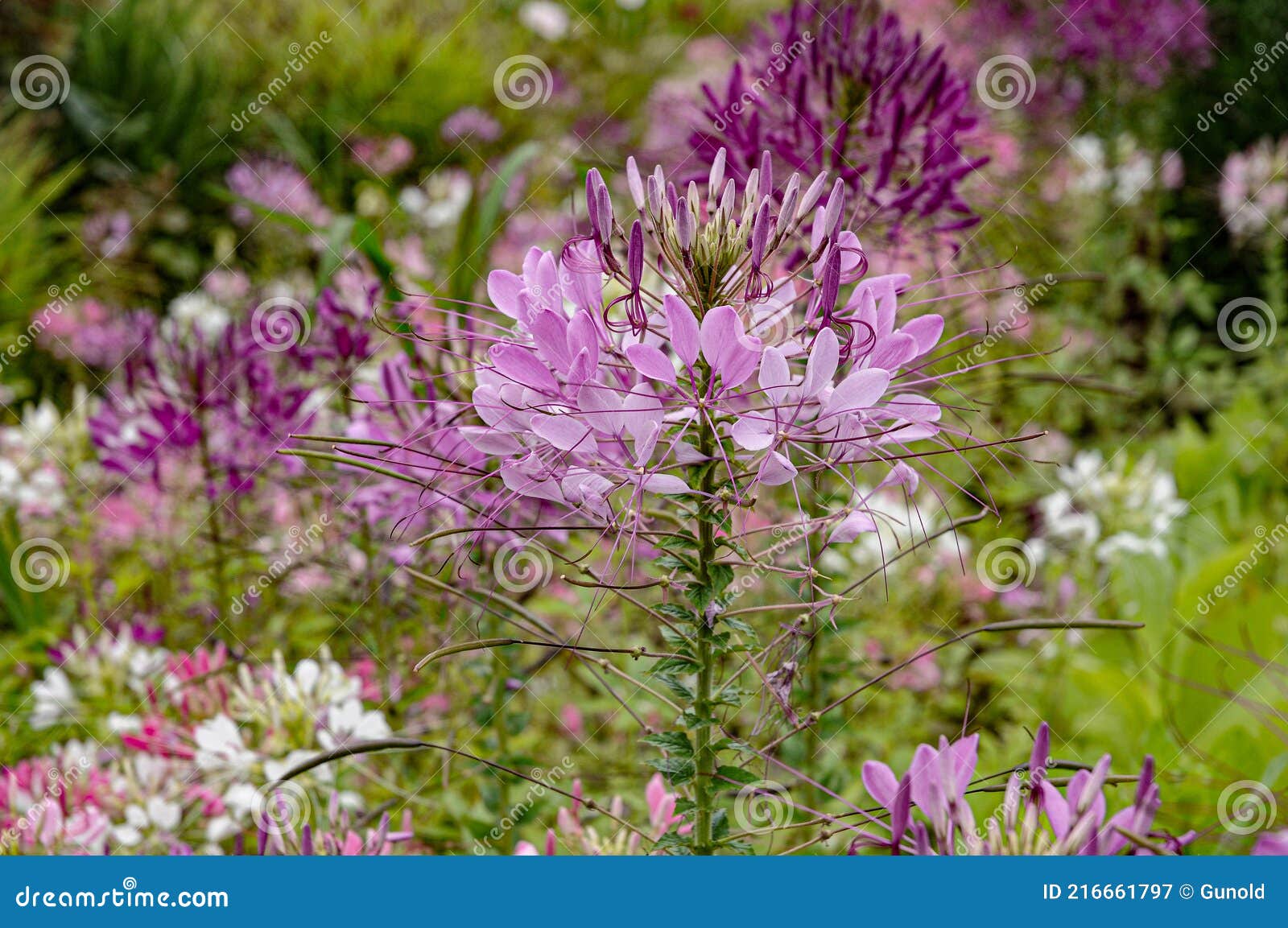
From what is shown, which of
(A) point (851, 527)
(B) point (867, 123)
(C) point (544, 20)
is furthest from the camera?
(C) point (544, 20)

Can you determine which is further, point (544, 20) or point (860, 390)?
point (544, 20)

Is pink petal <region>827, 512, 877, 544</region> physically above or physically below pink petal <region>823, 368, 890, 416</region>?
below

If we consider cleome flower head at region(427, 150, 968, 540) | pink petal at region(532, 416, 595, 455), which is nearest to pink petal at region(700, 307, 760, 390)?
cleome flower head at region(427, 150, 968, 540)

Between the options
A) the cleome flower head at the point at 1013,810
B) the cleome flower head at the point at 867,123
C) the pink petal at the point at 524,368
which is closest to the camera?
the cleome flower head at the point at 1013,810

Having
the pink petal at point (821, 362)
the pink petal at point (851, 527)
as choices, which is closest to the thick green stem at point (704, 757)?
the pink petal at point (851, 527)

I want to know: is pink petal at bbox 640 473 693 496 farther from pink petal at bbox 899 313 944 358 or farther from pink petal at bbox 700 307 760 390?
pink petal at bbox 899 313 944 358

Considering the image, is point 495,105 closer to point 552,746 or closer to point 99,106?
point 99,106

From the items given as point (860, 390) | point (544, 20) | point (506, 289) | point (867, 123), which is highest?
point (544, 20)

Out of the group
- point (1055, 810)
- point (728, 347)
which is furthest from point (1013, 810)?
point (728, 347)

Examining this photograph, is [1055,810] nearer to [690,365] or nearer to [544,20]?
[690,365]

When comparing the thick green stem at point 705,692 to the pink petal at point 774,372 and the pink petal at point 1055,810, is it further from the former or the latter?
the pink petal at point 1055,810

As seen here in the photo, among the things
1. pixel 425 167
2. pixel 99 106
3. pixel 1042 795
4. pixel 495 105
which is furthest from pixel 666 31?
pixel 1042 795

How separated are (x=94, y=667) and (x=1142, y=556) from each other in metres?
2.57

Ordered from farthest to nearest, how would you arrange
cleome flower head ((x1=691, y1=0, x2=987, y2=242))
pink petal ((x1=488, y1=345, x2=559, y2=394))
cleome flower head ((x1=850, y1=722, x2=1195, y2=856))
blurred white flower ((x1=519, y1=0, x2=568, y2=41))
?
blurred white flower ((x1=519, y1=0, x2=568, y2=41))
cleome flower head ((x1=691, y1=0, x2=987, y2=242))
pink petal ((x1=488, y1=345, x2=559, y2=394))
cleome flower head ((x1=850, y1=722, x2=1195, y2=856))
